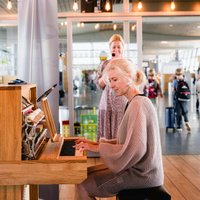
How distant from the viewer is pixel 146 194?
2.20m

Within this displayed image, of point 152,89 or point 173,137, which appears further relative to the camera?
point 152,89

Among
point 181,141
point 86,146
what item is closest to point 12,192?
point 86,146

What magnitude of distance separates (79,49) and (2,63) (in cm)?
120

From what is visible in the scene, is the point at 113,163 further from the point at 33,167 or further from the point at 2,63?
the point at 2,63

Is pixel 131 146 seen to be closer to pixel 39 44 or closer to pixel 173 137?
pixel 39 44

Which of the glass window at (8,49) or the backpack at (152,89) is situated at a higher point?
the glass window at (8,49)

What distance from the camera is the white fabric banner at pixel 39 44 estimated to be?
332 centimetres

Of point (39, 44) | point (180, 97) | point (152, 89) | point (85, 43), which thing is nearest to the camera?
point (39, 44)

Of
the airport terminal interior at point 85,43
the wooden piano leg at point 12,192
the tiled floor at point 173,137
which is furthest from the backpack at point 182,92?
the wooden piano leg at point 12,192

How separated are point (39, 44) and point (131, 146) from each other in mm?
1627

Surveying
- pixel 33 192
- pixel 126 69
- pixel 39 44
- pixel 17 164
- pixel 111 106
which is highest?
pixel 39 44

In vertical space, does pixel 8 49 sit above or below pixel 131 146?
above

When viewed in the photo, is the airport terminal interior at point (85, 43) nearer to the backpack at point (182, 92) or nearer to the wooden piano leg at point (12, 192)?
the backpack at point (182, 92)

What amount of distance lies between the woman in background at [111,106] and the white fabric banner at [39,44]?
3.29 feet
